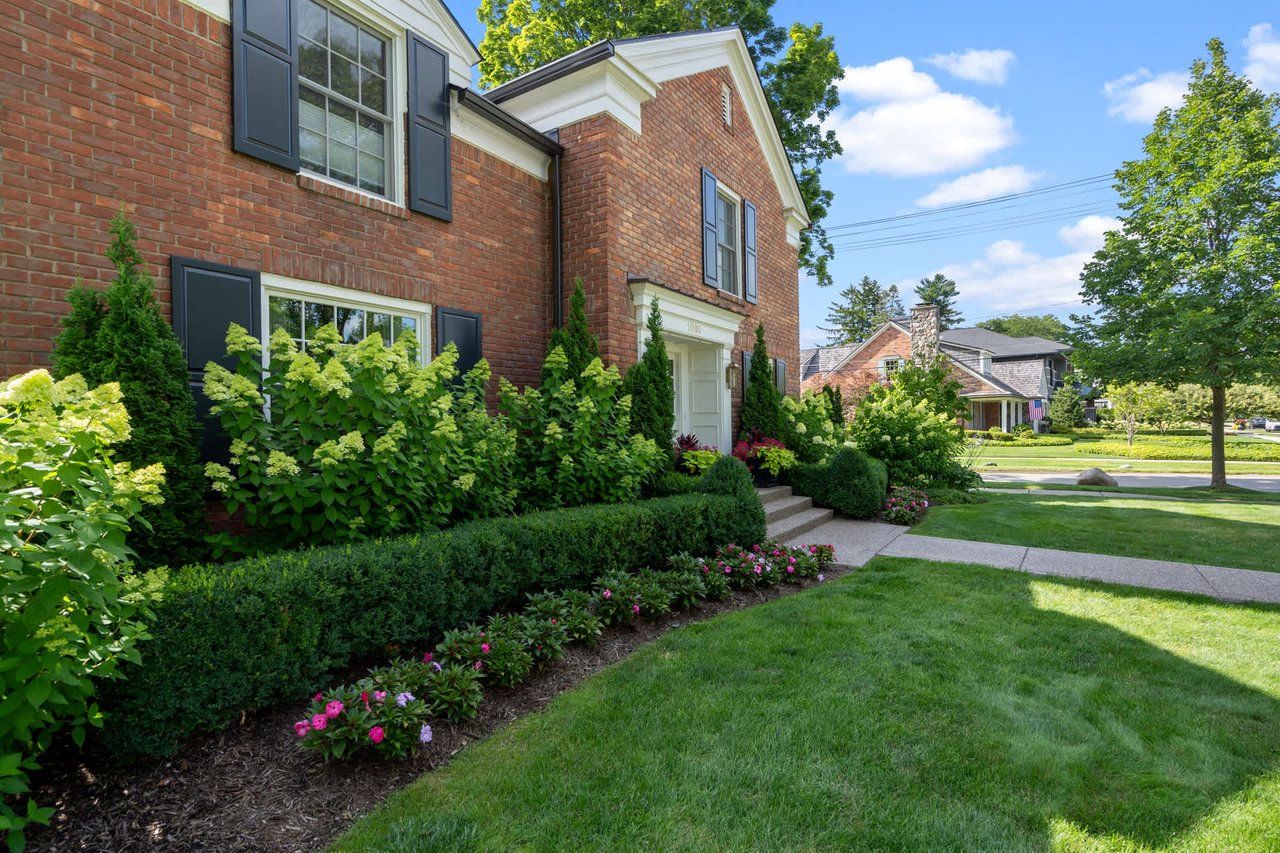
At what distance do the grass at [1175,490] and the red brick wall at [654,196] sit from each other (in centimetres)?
771

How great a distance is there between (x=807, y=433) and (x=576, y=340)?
518cm

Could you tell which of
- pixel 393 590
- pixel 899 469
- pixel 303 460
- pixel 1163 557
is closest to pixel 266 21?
pixel 303 460

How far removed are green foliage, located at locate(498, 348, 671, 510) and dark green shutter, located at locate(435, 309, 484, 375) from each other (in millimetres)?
722

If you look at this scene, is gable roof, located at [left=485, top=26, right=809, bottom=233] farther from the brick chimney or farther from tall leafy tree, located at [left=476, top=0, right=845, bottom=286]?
the brick chimney

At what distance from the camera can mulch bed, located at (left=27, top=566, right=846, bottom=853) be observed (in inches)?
83.1

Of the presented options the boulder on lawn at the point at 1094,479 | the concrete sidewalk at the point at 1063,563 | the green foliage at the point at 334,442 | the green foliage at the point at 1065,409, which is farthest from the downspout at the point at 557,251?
the green foliage at the point at 1065,409

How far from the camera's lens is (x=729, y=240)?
10.3 metres

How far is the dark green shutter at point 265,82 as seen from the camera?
175 inches

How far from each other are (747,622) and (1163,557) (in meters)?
5.34

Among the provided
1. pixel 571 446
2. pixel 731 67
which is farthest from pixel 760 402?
pixel 731 67

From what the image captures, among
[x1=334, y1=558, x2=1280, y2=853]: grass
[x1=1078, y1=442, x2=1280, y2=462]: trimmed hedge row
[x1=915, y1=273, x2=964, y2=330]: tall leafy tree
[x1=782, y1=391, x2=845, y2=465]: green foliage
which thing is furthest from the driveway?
[x1=915, y1=273, x2=964, y2=330]: tall leafy tree

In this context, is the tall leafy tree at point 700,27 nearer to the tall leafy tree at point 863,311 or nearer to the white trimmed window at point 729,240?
the white trimmed window at point 729,240

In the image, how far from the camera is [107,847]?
6.72 feet

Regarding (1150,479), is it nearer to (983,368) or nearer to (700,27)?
(700,27)
